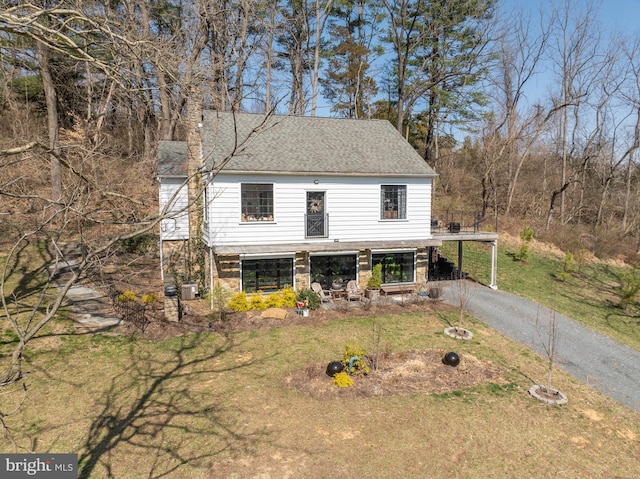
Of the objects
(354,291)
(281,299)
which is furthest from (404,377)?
(281,299)

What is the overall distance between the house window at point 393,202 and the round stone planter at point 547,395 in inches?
364

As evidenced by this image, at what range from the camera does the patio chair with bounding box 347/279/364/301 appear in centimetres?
1679

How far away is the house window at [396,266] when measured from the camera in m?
18.4

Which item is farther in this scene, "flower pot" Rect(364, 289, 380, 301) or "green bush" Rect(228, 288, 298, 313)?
"flower pot" Rect(364, 289, 380, 301)

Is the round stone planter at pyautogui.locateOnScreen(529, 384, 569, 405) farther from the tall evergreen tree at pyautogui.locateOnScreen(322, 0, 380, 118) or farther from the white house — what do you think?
the tall evergreen tree at pyautogui.locateOnScreen(322, 0, 380, 118)

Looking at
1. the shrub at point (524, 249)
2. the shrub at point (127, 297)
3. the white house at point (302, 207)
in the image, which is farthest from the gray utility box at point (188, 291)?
the shrub at point (524, 249)

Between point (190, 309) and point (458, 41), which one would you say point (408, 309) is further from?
point (458, 41)

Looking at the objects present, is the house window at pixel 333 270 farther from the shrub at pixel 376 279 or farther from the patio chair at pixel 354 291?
the shrub at pixel 376 279

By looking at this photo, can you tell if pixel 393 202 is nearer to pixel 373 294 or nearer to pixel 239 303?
pixel 373 294

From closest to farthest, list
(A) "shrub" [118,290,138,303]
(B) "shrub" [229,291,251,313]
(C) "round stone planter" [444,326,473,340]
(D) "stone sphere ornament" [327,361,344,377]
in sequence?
1. (D) "stone sphere ornament" [327,361,344,377]
2. (C) "round stone planter" [444,326,473,340]
3. (A) "shrub" [118,290,138,303]
4. (B) "shrub" [229,291,251,313]

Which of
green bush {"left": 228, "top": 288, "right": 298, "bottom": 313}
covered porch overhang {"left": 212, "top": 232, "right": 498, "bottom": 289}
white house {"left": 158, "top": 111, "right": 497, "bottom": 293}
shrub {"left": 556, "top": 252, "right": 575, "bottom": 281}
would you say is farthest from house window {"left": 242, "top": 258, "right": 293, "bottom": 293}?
shrub {"left": 556, "top": 252, "right": 575, "bottom": 281}

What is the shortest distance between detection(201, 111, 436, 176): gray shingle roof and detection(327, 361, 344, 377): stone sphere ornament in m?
8.13

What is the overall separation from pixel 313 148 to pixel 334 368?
1062 cm

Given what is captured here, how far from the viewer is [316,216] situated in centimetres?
1673
